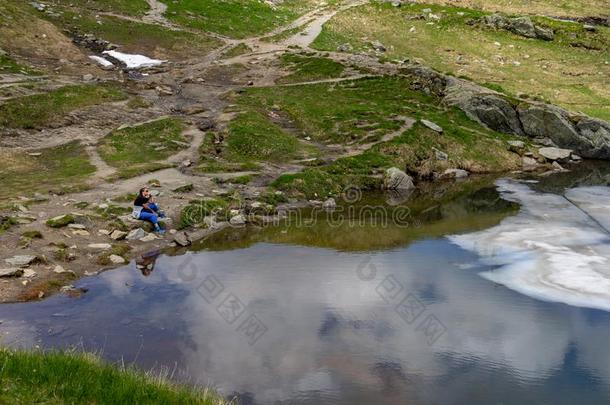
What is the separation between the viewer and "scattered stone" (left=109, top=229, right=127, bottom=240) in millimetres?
29781

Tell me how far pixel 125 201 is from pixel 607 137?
51487 mm

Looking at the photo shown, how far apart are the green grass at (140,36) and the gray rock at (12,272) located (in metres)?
55.8

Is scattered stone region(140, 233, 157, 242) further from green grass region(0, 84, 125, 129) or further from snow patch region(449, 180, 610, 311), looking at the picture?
green grass region(0, 84, 125, 129)

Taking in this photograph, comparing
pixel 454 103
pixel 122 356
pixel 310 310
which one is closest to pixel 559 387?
pixel 310 310

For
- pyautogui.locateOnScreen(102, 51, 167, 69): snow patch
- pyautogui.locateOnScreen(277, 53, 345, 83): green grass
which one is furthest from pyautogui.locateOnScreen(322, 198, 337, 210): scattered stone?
pyautogui.locateOnScreen(102, 51, 167, 69): snow patch

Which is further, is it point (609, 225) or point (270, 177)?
point (270, 177)

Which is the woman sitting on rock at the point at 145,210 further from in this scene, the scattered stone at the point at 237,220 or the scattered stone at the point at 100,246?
the scattered stone at the point at 237,220

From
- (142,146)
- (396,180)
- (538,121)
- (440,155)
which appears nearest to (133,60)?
(142,146)

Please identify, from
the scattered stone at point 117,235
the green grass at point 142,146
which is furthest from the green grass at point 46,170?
the scattered stone at point 117,235

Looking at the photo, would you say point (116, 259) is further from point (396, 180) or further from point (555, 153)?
point (555, 153)

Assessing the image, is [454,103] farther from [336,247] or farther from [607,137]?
[336,247]

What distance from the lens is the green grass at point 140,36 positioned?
7619 cm

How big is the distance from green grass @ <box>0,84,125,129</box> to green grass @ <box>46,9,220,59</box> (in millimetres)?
22132

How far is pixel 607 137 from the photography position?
60.4 m
